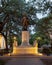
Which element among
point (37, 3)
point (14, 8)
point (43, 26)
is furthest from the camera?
point (43, 26)

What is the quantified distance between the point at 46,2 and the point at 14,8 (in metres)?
3.99

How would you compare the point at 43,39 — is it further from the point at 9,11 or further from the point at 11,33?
the point at 9,11

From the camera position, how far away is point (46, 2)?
71.2 feet

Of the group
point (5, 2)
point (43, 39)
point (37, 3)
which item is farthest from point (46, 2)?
point (43, 39)

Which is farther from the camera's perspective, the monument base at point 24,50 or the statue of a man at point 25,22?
the statue of a man at point 25,22

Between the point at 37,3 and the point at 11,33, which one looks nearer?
the point at 37,3

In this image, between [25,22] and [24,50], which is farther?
[25,22]

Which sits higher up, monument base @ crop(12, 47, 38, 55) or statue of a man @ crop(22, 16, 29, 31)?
statue of a man @ crop(22, 16, 29, 31)

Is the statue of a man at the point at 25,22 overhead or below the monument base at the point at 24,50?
overhead

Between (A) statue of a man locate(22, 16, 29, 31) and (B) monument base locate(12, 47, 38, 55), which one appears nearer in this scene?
(B) monument base locate(12, 47, 38, 55)

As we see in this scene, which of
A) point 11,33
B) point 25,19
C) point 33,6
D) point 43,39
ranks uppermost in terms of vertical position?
point 33,6

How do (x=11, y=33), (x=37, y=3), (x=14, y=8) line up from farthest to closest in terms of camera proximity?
(x=11, y=33), (x=37, y=3), (x=14, y=8)

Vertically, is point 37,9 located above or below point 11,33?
above

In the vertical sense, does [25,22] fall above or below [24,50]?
above
